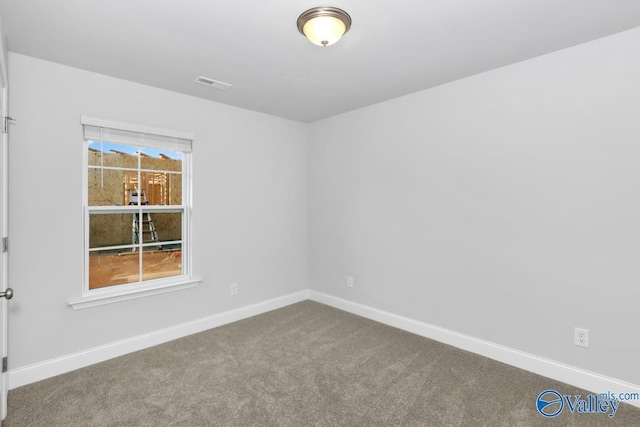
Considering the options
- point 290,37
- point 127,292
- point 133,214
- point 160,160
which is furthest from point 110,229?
point 290,37

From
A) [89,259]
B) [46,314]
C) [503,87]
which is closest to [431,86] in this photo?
[503,87]

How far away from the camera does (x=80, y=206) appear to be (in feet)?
8.66

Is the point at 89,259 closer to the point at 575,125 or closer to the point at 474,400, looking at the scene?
the point at 474,400

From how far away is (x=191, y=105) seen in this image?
3266 millimetres

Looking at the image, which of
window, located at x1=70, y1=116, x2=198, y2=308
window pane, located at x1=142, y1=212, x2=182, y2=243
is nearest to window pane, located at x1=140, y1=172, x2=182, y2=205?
window, located at x1=70, y1=116, x2=198, y2=308

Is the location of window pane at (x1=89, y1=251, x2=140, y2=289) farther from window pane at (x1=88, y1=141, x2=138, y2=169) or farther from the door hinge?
the door hinge

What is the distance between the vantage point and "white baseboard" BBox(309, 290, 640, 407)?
87.3 inches

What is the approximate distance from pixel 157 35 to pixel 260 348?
2.58 m

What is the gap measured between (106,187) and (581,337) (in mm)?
3960

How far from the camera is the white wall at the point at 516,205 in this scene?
217cm

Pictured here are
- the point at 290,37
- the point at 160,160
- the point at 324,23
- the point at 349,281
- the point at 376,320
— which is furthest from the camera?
the point at 349,281

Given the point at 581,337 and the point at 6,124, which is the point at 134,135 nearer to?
the point at 6,124

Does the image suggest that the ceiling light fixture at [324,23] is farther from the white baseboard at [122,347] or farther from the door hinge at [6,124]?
the white baseboard at [122,347]

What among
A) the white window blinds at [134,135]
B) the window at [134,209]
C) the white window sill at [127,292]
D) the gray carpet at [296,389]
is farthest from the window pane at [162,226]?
the gray carpet at [296,389]
